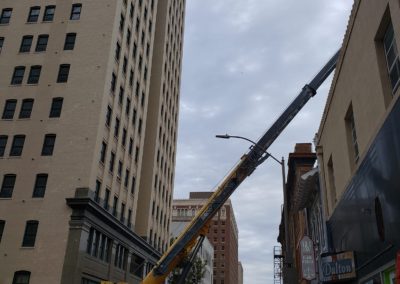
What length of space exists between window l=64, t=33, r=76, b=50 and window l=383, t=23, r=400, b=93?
36.1 metres

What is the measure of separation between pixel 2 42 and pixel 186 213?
120 metres

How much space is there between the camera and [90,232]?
37375mm

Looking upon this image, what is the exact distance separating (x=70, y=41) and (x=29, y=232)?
62.4ft

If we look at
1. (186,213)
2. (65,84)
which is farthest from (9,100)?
(186,213)

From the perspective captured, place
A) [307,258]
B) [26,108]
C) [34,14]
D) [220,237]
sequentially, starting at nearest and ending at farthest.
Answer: [307,258] → [26,108] → [34,14] → [220,237]

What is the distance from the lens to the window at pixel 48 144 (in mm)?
39244

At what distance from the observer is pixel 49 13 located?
46.3 metres

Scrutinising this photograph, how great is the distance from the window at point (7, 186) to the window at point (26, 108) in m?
5.85

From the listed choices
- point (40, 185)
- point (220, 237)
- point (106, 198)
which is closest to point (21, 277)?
point (40, 185)

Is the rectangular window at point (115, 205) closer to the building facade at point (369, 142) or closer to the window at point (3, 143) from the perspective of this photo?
the window at point (3, 143)

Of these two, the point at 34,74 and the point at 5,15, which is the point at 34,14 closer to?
the point at 5,15

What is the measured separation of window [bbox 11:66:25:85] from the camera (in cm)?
4312

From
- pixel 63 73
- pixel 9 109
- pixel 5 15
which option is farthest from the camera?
pixel 5 15

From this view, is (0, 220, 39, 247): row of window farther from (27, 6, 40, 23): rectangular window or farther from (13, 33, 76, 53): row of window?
(27, 6, 40, 23): rectangular window
